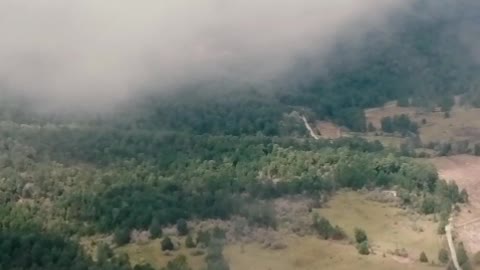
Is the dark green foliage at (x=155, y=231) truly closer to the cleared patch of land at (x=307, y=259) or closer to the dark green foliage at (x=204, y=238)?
the dark green foliage at (x=204, y=238)

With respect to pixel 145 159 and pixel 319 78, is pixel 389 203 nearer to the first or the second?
pixel 145 159

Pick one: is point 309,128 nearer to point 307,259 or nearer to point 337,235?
point 337,235

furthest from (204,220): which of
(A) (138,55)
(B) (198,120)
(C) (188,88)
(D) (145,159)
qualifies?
(A) (138,55)

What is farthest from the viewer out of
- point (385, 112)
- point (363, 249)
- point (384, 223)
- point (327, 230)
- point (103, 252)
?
point (385, 112)

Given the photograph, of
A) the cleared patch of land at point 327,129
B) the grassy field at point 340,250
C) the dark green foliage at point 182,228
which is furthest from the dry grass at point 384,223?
the cleared patch of land at point 327,129

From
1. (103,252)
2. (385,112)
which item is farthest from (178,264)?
(385,112)

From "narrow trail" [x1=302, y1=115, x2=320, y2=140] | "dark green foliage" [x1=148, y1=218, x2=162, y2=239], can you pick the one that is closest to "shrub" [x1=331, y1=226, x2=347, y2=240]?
"dark green foliage" [x1=148, y1=218, x2=162, y2=239]

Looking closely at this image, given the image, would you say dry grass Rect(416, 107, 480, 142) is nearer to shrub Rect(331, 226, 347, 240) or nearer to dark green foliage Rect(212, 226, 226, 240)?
shrub Rect(331, 226, 347, 240)
